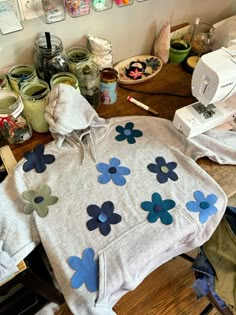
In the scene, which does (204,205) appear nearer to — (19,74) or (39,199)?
(39,199)

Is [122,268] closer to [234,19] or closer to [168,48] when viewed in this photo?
[168,48]

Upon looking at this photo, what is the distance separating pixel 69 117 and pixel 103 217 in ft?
1.01

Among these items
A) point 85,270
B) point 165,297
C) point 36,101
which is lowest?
point 165,297

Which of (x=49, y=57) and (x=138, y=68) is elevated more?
(x=49, y=57)

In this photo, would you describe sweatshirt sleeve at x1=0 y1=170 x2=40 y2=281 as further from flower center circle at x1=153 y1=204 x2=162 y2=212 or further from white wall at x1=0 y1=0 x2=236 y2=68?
white wall at x1=0 y1=0 x2=236 y2=68

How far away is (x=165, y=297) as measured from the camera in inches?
54.0

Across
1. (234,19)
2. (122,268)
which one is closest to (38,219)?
(122,268)

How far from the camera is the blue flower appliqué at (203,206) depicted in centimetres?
77

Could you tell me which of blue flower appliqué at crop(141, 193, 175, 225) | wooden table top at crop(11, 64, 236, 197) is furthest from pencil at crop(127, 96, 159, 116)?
blue flower appliqué at crop(141, 193, 175, 225)

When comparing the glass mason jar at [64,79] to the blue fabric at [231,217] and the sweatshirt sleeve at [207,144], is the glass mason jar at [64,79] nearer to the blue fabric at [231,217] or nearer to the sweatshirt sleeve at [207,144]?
the sweatshirt sleeve at [207,144]

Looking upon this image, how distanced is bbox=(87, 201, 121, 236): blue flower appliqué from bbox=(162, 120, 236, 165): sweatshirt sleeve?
0.98ft

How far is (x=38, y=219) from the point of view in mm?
737

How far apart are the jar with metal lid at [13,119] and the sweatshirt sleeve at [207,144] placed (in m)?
0.45

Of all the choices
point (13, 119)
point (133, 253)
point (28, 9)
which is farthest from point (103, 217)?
point (28, 9)
